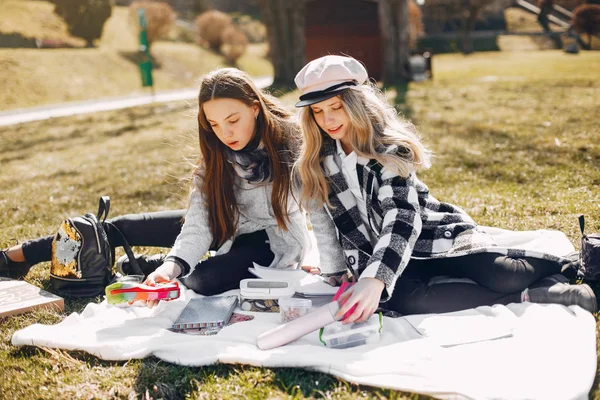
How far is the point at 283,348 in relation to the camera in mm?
2320

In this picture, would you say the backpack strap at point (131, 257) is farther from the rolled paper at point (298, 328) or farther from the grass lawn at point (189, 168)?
the rolled paper at point (298, 328)

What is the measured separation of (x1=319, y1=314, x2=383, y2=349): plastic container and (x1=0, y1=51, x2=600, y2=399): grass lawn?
0.63 feet

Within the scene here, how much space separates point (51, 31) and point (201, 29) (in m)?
6.74

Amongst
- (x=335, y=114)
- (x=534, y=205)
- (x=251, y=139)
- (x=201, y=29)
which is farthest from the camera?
(x=201, y=29)

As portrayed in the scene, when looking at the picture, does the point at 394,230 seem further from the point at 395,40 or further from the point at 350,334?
the point at 395,40

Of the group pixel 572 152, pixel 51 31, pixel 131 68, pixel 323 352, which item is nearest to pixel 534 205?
pixel 572 152

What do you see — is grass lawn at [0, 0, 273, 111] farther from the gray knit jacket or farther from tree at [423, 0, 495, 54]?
the gray knit jacket

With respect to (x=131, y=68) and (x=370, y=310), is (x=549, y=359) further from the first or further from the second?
(x=131, y=68)

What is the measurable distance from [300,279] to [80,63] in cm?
1707

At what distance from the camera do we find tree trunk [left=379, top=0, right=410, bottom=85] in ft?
40.1

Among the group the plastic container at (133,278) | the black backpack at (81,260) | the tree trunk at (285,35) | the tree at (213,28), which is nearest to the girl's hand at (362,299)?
the plastic container at (133,278)

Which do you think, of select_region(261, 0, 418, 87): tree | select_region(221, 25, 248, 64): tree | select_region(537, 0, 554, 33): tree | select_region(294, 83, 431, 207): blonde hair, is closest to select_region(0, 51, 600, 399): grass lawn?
select_region(294, 83, 431, 207): blonde hair

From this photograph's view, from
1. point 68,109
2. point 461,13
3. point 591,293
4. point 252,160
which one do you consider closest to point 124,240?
point 252,160

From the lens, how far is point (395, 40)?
12.4 metres
